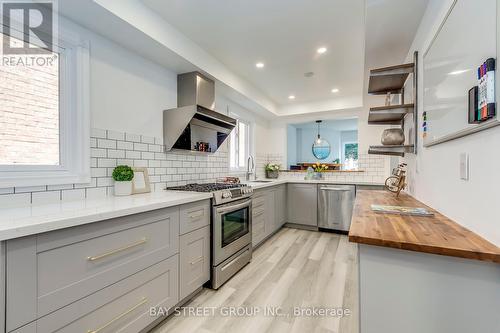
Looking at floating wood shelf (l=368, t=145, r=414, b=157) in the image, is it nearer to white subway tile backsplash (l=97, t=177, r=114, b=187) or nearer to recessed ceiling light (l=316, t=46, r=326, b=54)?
recessed ceiling light (l=316, t=46, r=326, b=54)

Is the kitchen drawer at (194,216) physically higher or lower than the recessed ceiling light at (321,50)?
lower

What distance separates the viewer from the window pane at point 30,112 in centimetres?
143

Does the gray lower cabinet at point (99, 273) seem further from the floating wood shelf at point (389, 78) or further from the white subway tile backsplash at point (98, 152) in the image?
the floating wood shelf at point (389, 78)

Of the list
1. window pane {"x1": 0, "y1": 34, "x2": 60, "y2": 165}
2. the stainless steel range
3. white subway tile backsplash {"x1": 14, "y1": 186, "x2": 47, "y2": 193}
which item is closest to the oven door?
the stainless steel range

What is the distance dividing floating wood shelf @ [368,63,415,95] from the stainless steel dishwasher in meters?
1.74

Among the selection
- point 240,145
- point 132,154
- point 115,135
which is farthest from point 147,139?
point 240,145

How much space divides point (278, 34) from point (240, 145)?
2176 millimetres

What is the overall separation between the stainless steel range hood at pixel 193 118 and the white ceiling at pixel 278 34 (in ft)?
1.43

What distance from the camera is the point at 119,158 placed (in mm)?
2033

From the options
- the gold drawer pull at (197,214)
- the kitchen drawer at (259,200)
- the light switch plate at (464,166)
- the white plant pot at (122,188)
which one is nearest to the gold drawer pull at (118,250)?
the gold drawer pull at (197,214)

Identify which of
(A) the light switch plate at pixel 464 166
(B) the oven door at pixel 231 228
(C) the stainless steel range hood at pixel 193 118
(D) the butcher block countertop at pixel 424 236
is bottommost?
(B) the oven door at pixel 231 228

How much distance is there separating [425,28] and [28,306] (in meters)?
2.93

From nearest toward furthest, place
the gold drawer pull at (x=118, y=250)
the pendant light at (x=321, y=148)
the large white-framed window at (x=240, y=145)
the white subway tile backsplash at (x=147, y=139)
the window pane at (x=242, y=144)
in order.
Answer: the gold drawer pull at (x=118, y=250) < the white subway tile backsplash at (x=147, y=139) < the large white-framed window at (x=240, y=145) < the window pane at (x=242, y=144) < the pendant light at (x=321, y=148)

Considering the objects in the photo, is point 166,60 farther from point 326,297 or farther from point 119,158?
point 326,297
